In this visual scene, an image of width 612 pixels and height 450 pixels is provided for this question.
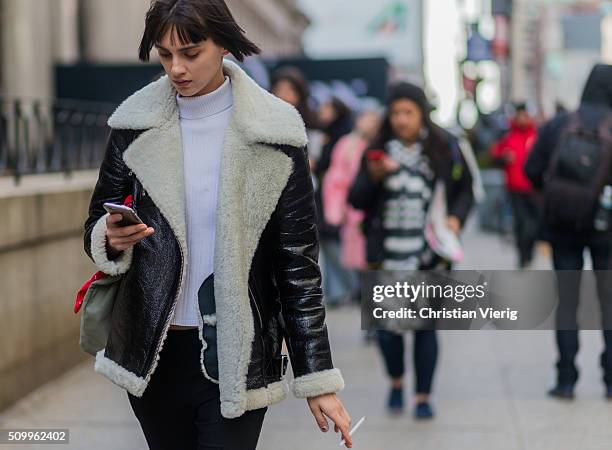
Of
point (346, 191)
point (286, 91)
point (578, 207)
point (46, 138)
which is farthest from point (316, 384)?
point (346, 191)

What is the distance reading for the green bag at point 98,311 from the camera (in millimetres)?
3012

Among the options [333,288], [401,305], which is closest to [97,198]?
[401,305]

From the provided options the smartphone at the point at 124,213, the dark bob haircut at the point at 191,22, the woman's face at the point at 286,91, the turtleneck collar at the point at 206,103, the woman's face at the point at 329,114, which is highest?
the dark bob haircut at the point at 191,22

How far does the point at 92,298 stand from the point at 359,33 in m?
40.8

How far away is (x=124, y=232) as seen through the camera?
8.90ft

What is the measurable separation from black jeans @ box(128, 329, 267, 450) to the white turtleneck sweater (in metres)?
0.08

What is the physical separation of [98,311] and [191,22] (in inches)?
32.5

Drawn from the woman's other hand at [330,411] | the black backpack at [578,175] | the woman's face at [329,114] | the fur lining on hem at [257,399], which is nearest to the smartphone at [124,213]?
the fur lining on hem at [257,399]

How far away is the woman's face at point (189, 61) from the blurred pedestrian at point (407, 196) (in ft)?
11.5

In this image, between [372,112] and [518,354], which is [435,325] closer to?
[518,354]

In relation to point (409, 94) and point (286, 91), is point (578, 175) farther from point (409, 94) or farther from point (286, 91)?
point (286, 91)

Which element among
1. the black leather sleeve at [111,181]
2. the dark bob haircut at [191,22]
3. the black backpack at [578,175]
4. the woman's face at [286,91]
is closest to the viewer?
the dark bob haircut at [191,22]

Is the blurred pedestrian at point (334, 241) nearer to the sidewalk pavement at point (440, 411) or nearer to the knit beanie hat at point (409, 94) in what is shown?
the sidewalk pavement at point (440, 411)

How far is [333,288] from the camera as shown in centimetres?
1088
